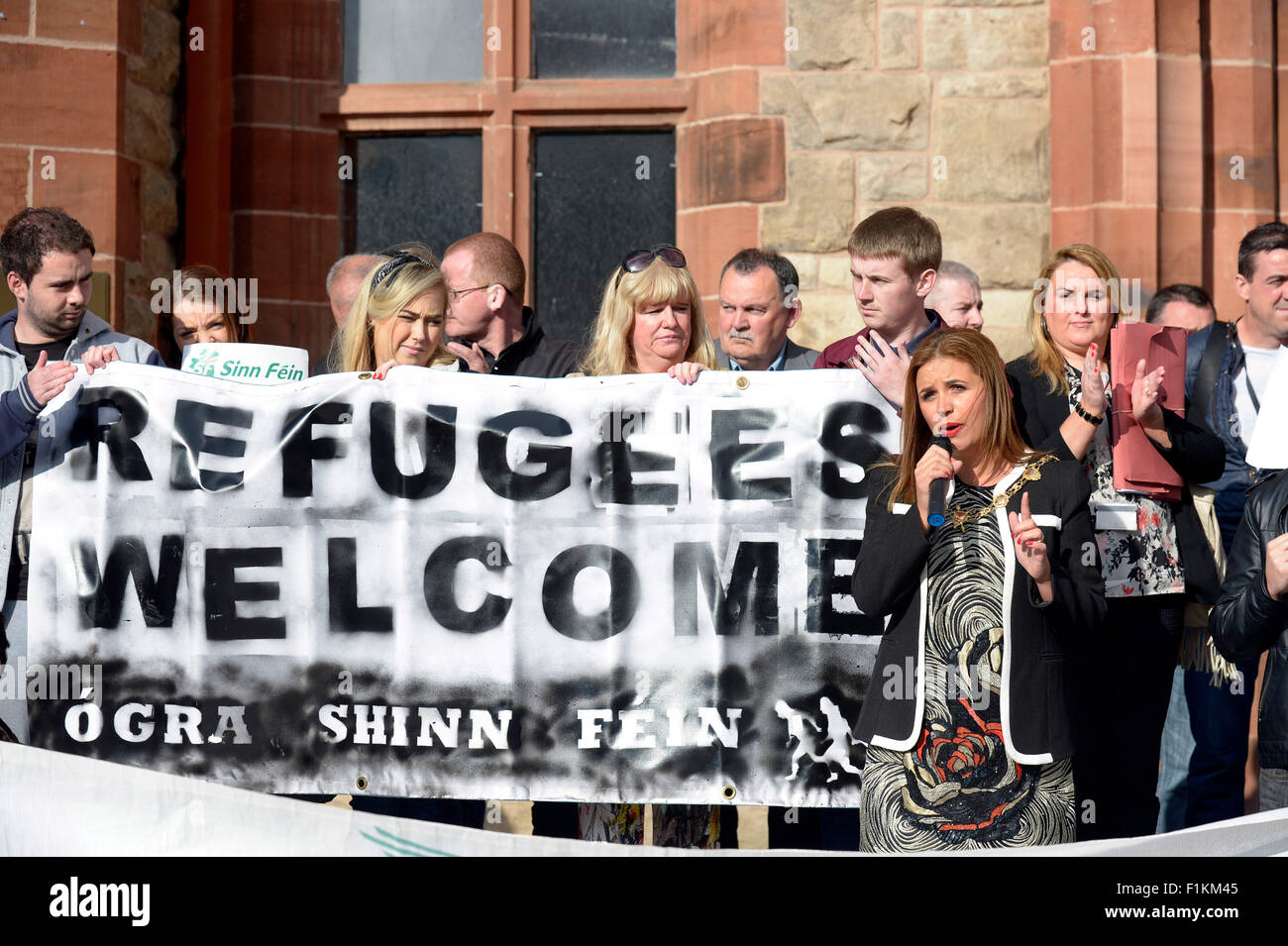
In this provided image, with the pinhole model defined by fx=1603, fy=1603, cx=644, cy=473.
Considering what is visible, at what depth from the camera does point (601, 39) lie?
27.7ft

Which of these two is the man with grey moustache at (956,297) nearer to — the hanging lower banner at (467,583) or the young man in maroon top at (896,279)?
the young man in maroon top at (896,279)

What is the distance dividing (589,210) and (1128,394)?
4.27m

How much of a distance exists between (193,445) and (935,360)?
2.44 metres

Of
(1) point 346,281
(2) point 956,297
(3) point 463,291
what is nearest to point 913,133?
(2) point 956,297

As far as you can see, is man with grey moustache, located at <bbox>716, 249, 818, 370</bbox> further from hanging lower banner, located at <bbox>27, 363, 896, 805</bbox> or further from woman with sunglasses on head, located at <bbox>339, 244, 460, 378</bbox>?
woman with sunglasses on head, located at <bbox>339, 244, 460, 378</bbox>

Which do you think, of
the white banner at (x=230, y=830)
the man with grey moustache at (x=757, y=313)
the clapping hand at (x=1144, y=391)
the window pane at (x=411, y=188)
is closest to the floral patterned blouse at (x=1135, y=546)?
the clapping hand at (x=1144, y=391)

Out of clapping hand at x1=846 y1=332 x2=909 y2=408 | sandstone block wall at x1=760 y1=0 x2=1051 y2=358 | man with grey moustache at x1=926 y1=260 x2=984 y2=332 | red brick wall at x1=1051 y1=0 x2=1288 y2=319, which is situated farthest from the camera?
sandstone block wall at x1=760 y1=0 x2=1051 y2=358

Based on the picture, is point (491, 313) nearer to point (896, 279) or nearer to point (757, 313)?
point (757, 313)

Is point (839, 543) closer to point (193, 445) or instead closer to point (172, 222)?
point (193, 445)

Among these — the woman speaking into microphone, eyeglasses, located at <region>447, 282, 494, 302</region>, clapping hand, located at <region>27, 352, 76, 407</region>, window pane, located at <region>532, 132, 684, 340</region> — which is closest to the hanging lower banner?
clapping hand, located at <region>27, 352, 76, 407</region>

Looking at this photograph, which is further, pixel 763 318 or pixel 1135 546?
pixel 763 318

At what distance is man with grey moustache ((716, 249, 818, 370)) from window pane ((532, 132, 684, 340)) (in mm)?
2603

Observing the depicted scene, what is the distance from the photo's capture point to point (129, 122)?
7613mm

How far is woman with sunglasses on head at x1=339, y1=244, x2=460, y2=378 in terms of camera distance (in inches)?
206
